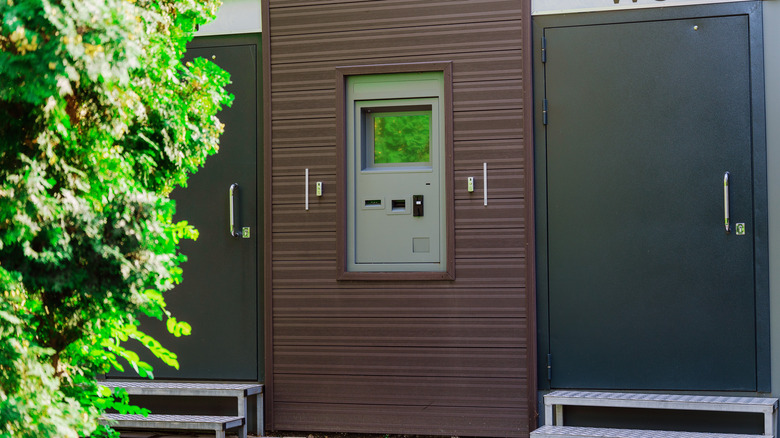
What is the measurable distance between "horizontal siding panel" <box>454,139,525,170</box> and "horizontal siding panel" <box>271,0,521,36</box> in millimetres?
715

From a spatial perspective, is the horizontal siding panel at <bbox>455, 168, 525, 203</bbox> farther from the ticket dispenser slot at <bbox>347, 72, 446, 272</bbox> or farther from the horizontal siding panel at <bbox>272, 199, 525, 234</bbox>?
the ticket dispenser slot at <bbox>347, 72, 446, 272</bbox>

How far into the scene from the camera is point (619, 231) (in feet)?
16.8

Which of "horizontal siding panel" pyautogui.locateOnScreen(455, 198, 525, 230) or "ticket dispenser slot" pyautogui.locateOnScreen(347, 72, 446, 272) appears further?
"ticket dispenser slot" pyautogui.locateOnScreen(347, 72, 446, 272)

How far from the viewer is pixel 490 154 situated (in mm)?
5301

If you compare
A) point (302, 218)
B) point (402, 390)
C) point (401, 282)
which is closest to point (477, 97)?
point (401, 282)

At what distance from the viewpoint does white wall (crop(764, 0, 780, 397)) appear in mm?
4879

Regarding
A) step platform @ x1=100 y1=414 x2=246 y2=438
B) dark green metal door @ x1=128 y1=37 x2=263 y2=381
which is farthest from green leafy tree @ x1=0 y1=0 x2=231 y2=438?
dark green metal door @ x1=128 y1=37 x2=263 y2=381

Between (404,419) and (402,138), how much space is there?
1657 millimetres

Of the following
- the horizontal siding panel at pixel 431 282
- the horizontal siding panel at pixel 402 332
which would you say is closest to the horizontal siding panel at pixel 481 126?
the horizontal siding panel at pixel 431 282

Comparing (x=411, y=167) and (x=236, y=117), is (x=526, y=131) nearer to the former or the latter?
(x=411, y=167)

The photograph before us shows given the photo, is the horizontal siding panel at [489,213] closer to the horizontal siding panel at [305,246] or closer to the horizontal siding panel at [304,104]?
the horizontal siding panel at [305,246]

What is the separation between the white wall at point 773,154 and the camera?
488 cm

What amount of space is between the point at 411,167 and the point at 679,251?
5.23ft

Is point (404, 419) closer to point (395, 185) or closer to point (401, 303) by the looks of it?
point (401, 303)
